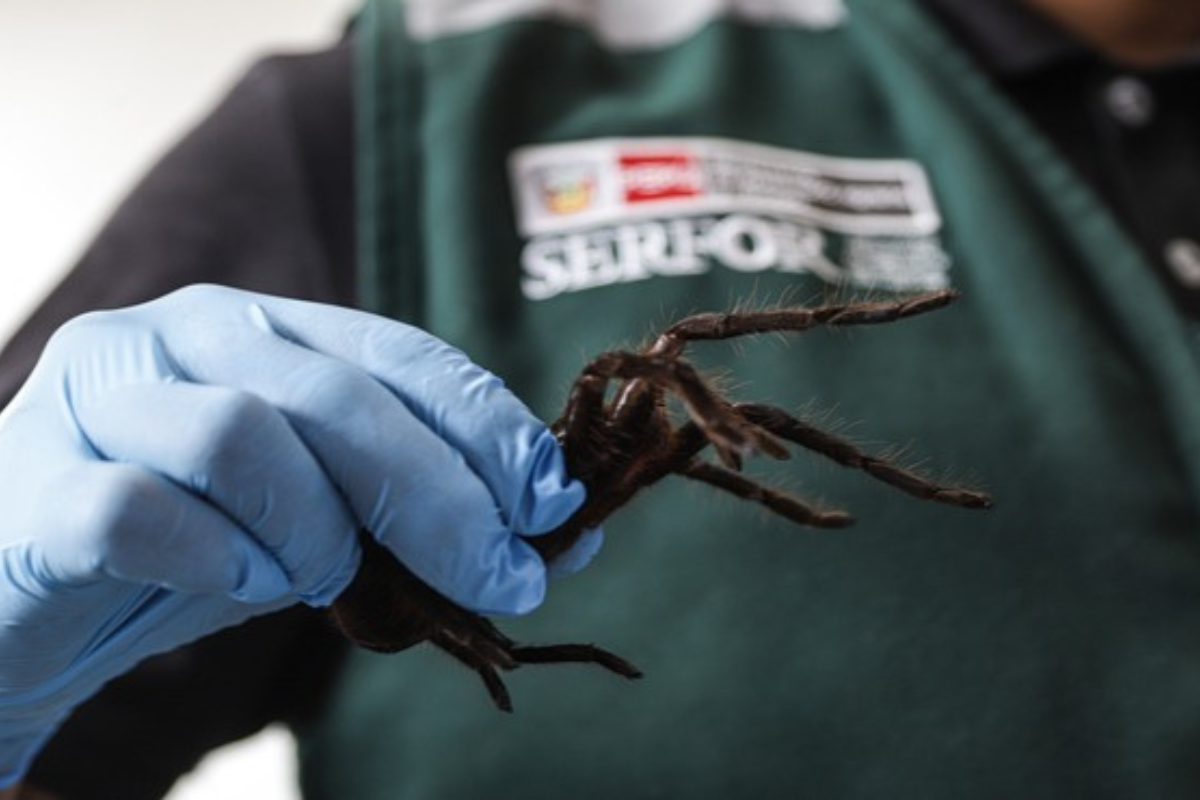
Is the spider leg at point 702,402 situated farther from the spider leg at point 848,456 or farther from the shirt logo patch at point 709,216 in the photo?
the shirt logo patch at point 709,216

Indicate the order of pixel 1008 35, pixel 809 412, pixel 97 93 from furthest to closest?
pixel 97 93 → pixel 1008 35 → pixel 809 412

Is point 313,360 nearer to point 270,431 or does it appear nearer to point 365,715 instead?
point 270,431

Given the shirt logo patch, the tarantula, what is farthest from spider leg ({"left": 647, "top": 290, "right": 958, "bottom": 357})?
the shirt logo patch

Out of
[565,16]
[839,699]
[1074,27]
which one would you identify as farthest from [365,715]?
[1074,27]

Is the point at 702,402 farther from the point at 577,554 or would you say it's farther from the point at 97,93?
the point at 97,93

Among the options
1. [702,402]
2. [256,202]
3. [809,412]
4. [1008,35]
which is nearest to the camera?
[702,402]

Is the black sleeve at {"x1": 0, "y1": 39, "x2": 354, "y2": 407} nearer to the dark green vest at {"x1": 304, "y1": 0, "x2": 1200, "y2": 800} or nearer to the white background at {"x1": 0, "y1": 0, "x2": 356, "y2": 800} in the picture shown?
the dark green vest at {"x1": 304, "y1": 0, "x2": 1200, "y2": 800}

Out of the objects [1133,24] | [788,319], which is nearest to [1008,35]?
[1133,24]

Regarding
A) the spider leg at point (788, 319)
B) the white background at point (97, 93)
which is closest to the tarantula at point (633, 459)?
the spider leg at point (788, 319)
